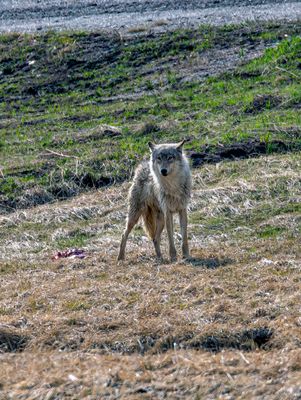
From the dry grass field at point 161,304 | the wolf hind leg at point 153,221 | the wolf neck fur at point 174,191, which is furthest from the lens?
the wolf hind leg at point 153,221

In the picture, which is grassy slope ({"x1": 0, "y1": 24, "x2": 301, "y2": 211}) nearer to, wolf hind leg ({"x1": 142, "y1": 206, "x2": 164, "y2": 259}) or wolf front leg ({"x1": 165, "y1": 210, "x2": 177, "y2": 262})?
wolf hind leg ({"x1": 142, "y1": 206, "x2": 164, "y2": 259})

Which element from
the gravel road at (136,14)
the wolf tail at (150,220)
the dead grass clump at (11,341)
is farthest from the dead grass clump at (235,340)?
the gravel road at (136,14)

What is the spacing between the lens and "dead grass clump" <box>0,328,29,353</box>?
9.90 m

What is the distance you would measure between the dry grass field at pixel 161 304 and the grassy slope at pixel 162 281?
2 cm

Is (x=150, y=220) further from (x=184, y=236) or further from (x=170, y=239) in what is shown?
(x=184, y=236)

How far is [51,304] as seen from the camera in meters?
11.0

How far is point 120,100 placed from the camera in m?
21.8

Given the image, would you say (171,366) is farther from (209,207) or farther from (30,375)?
(209,207)

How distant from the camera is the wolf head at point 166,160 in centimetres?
1324

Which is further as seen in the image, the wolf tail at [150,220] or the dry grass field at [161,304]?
the wolf tail at [150,220]

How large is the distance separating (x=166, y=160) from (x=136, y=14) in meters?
15.8

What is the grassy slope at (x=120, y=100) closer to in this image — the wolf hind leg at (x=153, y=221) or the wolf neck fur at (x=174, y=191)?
the wolf hind leg at (x=153, y=221)

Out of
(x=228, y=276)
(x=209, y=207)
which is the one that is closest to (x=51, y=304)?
(x=228, y=276)

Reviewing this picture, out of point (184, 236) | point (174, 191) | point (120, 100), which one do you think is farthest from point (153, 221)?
point (120, 100)
